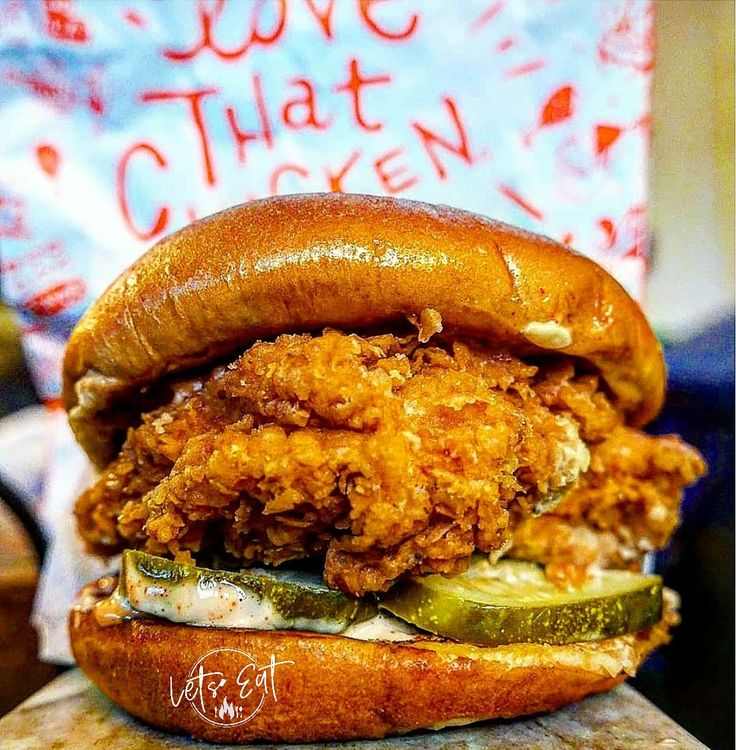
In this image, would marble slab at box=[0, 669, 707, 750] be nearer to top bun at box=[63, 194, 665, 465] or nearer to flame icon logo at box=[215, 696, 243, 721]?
flame icon logo at box=[215, 696, 243, 721]

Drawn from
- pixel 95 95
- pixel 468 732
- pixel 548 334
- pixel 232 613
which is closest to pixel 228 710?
pixel 232 613

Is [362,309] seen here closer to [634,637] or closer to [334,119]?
[634,637]

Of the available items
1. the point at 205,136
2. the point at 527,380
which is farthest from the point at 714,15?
the point at 527,380

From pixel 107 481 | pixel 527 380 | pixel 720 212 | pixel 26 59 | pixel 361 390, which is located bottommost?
pixel 720 212

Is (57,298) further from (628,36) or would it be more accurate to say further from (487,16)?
(628,36)

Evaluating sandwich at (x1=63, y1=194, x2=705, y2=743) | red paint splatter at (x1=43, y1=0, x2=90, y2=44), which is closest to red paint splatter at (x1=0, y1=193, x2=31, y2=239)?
red paint splatter at (x1=43, y1=0, x2=90, y2=44)
